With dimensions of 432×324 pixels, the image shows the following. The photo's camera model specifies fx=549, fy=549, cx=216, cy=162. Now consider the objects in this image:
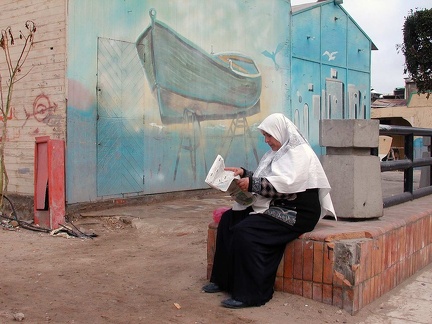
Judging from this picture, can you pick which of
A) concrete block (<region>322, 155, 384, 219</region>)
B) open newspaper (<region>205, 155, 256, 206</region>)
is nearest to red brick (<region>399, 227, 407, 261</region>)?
concrete block (<region>322, 155, 384, 219</region>)

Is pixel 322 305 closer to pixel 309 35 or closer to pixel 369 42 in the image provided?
pixel 309 35

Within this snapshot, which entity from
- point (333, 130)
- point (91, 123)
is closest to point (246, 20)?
point (91, 123)

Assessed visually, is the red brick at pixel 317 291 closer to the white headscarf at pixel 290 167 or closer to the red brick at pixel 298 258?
the red brick at pixel 298 258

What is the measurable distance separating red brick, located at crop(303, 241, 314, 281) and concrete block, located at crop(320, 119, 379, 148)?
1.02 meters

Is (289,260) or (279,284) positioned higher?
(289,260)

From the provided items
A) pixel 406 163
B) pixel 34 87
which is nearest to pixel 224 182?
pixel 406 163

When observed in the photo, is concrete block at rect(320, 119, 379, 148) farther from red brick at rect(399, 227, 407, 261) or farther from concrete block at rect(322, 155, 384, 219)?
red brick at rect(399, 227, 407, 261)

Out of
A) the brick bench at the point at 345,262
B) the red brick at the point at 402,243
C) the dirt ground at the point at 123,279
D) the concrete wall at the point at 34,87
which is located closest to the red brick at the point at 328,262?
the brick bench at the point at 345,262

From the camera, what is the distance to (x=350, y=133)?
14.7 feet

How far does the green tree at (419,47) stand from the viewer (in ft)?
66.9

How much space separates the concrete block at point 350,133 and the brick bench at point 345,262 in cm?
65

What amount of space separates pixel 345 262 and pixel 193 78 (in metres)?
7.28

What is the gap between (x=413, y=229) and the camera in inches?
190

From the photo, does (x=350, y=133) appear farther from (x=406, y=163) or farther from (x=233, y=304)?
(x=233, y=304)
